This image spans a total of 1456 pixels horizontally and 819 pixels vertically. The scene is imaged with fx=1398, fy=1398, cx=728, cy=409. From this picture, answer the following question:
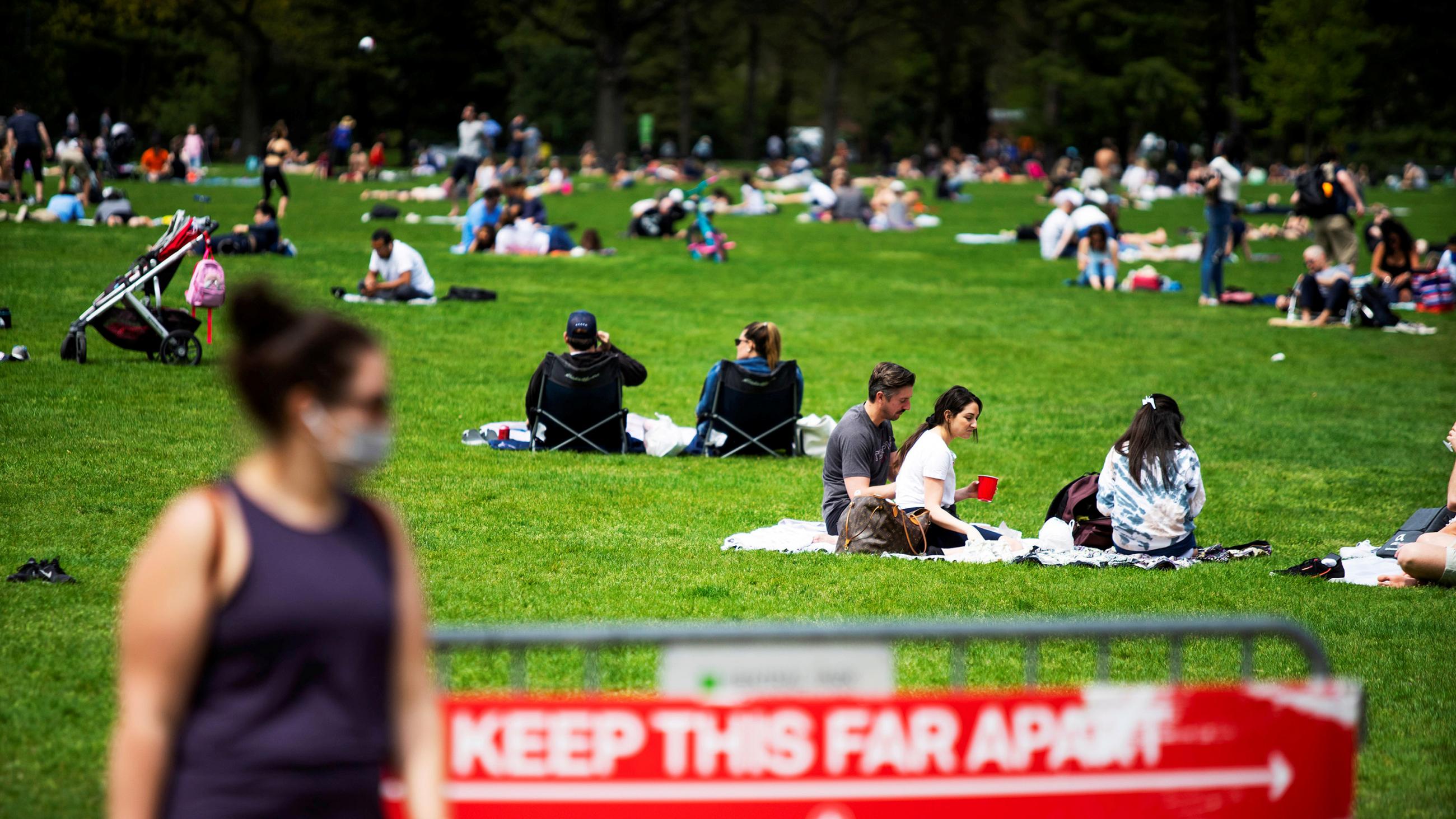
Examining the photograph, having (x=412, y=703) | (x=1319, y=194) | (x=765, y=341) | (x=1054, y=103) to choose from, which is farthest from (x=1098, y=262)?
(x=1054, y=103)

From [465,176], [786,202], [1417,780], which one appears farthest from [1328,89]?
[1417,780]

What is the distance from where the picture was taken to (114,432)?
450 inches

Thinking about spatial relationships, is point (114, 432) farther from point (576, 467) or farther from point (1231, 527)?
point (1231, 527)

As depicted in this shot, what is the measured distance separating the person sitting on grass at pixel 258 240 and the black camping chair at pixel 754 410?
1220cm

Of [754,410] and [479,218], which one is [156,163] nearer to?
[479,218]

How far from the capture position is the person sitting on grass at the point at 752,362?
A: 41.0 ft

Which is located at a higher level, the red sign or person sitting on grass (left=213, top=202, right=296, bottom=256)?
person sitting on grass (left=213, top=202, right=296, bottom=256)

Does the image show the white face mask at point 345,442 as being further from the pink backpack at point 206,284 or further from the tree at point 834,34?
the tree at point 834,34

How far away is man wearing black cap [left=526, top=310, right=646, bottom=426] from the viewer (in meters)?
12.2

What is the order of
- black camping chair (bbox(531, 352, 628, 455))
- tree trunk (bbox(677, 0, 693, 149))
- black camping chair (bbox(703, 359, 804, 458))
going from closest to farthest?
black camping chair (bbox(531, 352, 628, 455)) < black camping chair (bbox(703, 359, 804, 458)) < tree trunk (bbox(677, 0, 693, 149))

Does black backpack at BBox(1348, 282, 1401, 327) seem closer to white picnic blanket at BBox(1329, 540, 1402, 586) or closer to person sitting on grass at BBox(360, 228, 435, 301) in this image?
white picnic blanket at BBox(1329, 540, 1402, 586)

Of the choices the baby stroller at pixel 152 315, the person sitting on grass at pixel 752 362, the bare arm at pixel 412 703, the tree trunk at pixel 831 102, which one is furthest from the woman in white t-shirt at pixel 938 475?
the tree trunk at pixel 831 102

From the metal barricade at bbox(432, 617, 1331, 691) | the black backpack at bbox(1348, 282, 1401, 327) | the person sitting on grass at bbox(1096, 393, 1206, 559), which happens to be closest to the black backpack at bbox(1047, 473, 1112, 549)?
the person sitting on grass at bbox(1096, 393, 1206, 559)

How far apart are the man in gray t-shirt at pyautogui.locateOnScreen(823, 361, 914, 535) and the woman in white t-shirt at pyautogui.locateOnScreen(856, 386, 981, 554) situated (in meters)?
0.20
